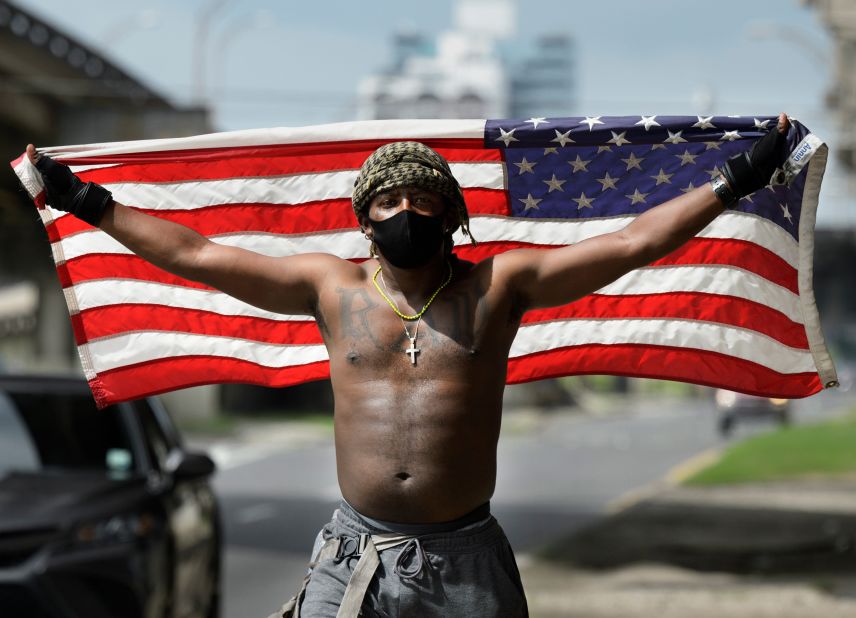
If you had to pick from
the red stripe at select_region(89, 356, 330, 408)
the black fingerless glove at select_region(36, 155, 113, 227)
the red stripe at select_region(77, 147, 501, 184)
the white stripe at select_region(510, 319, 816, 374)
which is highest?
the red stripe at select_region(77, 147, 501, 184)

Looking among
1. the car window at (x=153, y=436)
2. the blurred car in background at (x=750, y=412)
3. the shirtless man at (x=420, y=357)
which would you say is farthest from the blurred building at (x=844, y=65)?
the shirtless man at (x=420, y=357)

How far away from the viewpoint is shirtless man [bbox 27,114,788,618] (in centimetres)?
387

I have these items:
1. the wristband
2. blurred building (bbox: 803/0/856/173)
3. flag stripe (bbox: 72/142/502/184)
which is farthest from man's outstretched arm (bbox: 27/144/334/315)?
blurred building (bbox: 803/0/856/173)

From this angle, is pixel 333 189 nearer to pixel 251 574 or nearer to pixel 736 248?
pixel 736 248

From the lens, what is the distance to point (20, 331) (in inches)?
2159

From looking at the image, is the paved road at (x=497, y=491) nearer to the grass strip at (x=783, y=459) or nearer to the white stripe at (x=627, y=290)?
the grass strip at (x=783, y=459)

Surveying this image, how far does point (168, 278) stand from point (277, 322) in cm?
47

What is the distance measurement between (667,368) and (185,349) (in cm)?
186

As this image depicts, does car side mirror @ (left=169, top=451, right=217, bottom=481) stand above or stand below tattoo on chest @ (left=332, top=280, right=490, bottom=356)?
below

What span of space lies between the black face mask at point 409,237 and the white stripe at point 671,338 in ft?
4.94

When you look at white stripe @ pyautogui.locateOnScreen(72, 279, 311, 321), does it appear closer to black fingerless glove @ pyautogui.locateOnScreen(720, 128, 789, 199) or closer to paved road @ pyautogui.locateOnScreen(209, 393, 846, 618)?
black fingerless glove @ pyautogui.locateOnScreen(720, 128, 789, 199)

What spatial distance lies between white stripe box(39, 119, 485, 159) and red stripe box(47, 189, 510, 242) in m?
0.30

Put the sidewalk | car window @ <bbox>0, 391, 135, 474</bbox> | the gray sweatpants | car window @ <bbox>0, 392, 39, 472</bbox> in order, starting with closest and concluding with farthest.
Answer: the gray sweatpants → car window @ <bbox>0, 392, 39, 472</bbox> → car window @ <bbox>0, 391, 135, 474</bbox> → the sidewalk

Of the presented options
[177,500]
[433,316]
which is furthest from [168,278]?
[177,500]
